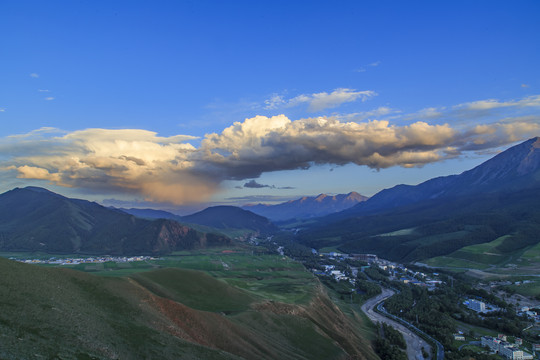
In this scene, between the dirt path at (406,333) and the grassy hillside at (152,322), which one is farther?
the dirt path at (406,333)

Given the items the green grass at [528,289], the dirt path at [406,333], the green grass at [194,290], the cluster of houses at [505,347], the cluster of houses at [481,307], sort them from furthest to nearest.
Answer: the green grass at [528,289], the cluster of houses at [481,307], the dirt path at [406,333], the cluster of houses at [505,347], the green grass at [194,290]

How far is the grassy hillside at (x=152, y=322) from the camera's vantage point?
43469 millimetres

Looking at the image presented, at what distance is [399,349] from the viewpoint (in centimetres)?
10244

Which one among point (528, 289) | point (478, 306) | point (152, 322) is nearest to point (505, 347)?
point (478, 306)

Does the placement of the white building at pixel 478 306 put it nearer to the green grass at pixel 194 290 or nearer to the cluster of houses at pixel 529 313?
the cluster of houses at pixel 529 313

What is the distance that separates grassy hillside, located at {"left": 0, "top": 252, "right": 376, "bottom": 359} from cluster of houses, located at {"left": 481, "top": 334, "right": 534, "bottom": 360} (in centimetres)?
3938

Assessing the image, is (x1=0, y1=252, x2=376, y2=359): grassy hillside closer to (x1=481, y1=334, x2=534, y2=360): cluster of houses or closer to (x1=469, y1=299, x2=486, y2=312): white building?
(x1=481, y1=334, x2=534, y2=360): cluster of houses

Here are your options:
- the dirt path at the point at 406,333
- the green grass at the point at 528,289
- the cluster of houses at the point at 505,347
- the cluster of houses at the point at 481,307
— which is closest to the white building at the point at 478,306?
the cluster of houses at the point at 481,307

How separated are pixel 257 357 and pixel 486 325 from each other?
108493 millimetres

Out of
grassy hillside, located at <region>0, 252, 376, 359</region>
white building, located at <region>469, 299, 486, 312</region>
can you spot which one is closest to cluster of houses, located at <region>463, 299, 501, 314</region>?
white building, located at <region>469, 299, 486, 312</region>

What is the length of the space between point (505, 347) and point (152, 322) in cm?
10124

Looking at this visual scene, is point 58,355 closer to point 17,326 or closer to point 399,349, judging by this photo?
point 17,326

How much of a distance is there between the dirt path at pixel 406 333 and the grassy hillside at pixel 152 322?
16917mm

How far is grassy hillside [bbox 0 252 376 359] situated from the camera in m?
43.5
